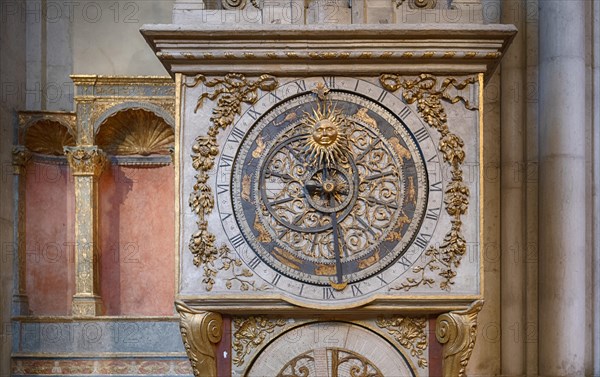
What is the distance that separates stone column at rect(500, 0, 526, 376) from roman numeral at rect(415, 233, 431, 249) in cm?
184

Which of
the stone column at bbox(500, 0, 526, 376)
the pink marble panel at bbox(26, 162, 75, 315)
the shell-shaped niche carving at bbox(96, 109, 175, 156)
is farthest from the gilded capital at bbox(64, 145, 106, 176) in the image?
the stone column at bbox(500, 0, 526, 376)

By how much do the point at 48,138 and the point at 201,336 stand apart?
11.7 feet

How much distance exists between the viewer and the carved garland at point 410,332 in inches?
230

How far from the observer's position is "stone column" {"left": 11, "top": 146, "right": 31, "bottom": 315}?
8070mm

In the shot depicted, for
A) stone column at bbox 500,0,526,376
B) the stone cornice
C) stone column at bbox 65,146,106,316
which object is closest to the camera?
the stone cornice

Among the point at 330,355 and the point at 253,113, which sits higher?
the point at 253,113

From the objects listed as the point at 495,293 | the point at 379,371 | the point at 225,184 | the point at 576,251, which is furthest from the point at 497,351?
the point at 225,184

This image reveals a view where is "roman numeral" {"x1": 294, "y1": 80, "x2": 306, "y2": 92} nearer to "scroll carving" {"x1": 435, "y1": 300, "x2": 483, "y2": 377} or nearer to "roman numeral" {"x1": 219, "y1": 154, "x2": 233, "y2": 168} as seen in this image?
"roman numeral" {"x1": 219, "y1": 154, "x2": 233, "y2": 168}

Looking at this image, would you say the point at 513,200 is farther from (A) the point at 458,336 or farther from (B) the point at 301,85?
(B) the point at 301,85

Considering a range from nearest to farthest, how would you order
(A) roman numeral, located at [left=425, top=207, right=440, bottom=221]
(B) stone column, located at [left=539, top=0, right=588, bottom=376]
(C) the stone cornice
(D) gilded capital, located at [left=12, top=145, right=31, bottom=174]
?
(C) the stone cornice, (A) roman numeral, located at [left=425, top=207, right=440, bottom=221], (B) stone column, located at [left=539, top=0, right=588, bottom=376], (D) gilded capital, located at [left=12, top=145, right=31, bottom=174]

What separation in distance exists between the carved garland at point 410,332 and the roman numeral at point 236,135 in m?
1.57

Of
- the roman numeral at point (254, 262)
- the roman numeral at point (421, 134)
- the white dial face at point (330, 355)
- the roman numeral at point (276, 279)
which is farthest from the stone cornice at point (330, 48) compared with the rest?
the white dial face at point (330, 355)

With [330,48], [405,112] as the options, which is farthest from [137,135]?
[405,112]

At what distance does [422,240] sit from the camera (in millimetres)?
5809
